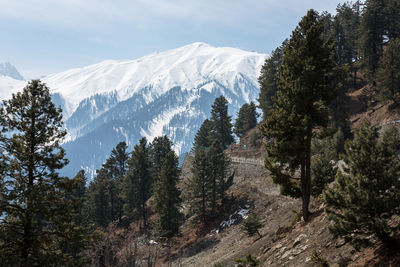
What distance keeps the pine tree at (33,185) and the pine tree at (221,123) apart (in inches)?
2168

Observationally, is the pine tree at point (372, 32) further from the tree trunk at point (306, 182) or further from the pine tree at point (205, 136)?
the tree trunk at point (306, 182)

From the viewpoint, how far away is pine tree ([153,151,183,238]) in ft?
120

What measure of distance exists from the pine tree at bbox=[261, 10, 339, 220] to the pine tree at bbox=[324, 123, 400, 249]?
18.9 ft

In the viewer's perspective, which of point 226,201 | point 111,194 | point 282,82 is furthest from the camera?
point 111,194

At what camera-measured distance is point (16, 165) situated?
42.1 feet

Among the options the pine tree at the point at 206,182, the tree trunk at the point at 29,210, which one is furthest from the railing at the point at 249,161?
the tree trunk at the point at 29,210

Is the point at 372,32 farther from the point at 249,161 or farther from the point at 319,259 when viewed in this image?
the point at 319,259

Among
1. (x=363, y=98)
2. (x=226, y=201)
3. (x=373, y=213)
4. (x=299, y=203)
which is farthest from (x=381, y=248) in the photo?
(x=363, y=98)

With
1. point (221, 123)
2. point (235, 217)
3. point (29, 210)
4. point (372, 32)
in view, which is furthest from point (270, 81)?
point (29, 210)

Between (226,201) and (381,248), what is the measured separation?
112 feet

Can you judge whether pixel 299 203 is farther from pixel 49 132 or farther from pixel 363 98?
pixel 363 98

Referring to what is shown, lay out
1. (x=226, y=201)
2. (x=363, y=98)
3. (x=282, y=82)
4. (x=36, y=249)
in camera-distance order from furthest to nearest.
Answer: (x=363, y=98), (x=226, y=201), (x=282, y=82), (x=36, y=249)

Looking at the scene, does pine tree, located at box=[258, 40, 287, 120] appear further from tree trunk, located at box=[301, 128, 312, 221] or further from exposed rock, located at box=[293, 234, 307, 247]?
exposed rock, located at box=[293, 234, 307, 247]

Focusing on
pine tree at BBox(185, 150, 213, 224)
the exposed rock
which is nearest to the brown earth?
the exposed rock
